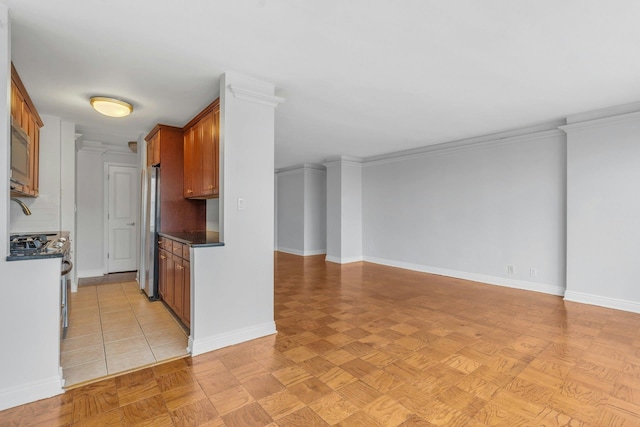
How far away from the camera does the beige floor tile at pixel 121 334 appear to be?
9.39 ft

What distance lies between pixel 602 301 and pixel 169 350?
4857 mm

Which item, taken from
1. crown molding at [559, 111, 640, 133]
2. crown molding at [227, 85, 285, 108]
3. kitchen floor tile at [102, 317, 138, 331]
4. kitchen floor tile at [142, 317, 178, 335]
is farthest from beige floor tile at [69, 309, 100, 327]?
Result: crown molding at [559, 111, 640, 133]

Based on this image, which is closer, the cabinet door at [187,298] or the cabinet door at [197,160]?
the cabinet door at [187,298]

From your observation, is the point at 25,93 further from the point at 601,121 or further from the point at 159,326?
the point at 601,121

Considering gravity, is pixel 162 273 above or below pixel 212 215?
below

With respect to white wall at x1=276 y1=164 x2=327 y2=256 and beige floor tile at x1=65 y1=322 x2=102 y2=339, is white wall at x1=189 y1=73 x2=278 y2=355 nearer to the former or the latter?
beige floor tile at x1=65 y1=322 x2=102 y2=339

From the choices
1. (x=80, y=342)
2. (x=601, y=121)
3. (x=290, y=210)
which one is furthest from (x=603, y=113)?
(x=290, y=210)

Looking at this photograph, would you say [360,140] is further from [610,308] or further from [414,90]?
[610,308]

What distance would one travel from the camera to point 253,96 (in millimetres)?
2857

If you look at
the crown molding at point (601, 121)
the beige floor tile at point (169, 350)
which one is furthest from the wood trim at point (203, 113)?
the crown molding at point (601, 121)

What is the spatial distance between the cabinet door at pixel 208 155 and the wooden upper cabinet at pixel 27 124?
5.00ft

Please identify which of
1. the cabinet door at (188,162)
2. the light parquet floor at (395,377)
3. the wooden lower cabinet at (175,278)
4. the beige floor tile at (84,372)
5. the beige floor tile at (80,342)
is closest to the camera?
the light parquet floor at (395,377)

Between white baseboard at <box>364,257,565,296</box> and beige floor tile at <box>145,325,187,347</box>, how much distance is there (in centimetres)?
445

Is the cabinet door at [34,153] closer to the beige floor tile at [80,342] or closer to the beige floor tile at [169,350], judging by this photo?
the beige floor tile at [80,342]
